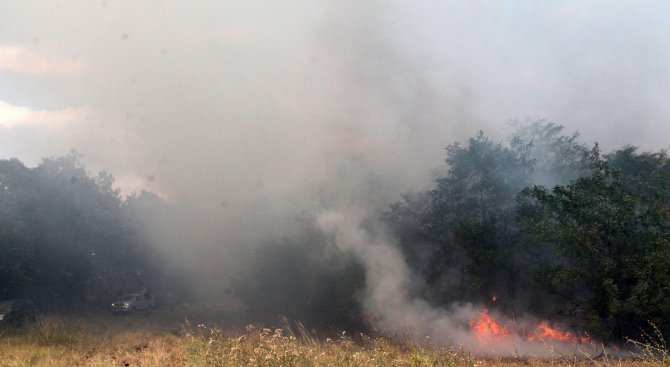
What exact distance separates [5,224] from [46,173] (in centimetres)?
536

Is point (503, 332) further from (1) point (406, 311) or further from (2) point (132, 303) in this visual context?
(2) point (132, 303)

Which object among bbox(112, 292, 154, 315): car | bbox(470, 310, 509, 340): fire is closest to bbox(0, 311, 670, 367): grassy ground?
bbox(470, 310, 509, 340): fire

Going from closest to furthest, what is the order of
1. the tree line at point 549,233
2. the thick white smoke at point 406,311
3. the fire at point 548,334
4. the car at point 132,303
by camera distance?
the tree line at point 549,233 < the fire at point 548,334 < the thick white smoke at point 406,311 < the car at point 132,303

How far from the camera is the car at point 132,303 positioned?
2656cm

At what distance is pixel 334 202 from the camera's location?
96.0 ft

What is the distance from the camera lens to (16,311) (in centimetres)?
2028

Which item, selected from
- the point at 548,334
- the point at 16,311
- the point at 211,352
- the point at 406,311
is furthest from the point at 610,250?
the point at 16,311

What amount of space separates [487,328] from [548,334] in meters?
2.42

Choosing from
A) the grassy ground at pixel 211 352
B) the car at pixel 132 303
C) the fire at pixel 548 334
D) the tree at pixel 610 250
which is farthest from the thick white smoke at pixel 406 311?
the car at pixel 132 303

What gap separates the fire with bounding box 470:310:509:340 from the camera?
19.4 m

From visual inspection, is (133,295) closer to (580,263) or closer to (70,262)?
(70,262)

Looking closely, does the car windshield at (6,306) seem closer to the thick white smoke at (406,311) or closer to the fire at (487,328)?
the thick white smoke at (406,311)

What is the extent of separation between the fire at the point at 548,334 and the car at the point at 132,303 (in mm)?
21865

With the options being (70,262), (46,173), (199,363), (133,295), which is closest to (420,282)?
(199,363)
